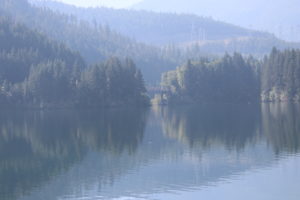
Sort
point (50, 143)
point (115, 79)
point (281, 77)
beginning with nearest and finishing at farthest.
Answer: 1. point (50, 143)
2. point (115, 79)
3. point (281, 77)

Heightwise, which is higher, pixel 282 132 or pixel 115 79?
pixel 115 79

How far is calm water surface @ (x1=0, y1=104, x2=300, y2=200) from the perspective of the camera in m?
34.1

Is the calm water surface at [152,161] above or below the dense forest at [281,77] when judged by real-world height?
below

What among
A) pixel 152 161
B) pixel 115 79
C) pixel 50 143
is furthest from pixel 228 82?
pixel 152 161

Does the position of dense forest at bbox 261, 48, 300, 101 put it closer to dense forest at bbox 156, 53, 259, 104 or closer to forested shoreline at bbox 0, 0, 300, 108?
forested shoreline at bbox 0, 0, 300, 108

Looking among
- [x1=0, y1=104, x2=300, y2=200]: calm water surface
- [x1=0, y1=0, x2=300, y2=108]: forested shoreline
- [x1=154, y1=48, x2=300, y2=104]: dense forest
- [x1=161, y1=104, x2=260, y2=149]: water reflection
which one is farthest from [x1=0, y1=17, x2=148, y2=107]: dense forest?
[x1=0, y1=104, x2=300, y2=200]: calm water surface

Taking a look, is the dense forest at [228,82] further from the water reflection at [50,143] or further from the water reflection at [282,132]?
the water reflection at [282,132]

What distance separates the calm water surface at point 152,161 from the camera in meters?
34.1

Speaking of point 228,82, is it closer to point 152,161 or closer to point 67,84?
point 67,84

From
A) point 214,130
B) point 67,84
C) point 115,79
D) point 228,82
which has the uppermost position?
point 115,79

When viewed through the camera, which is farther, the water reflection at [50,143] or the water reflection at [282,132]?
the water reflection at [282,132]

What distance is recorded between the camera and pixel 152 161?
44688 millimetres

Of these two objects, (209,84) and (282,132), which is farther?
(209,84)

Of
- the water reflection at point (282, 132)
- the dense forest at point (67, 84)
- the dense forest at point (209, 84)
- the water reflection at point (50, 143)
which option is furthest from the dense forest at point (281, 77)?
the water reflection at point (50, 143)
